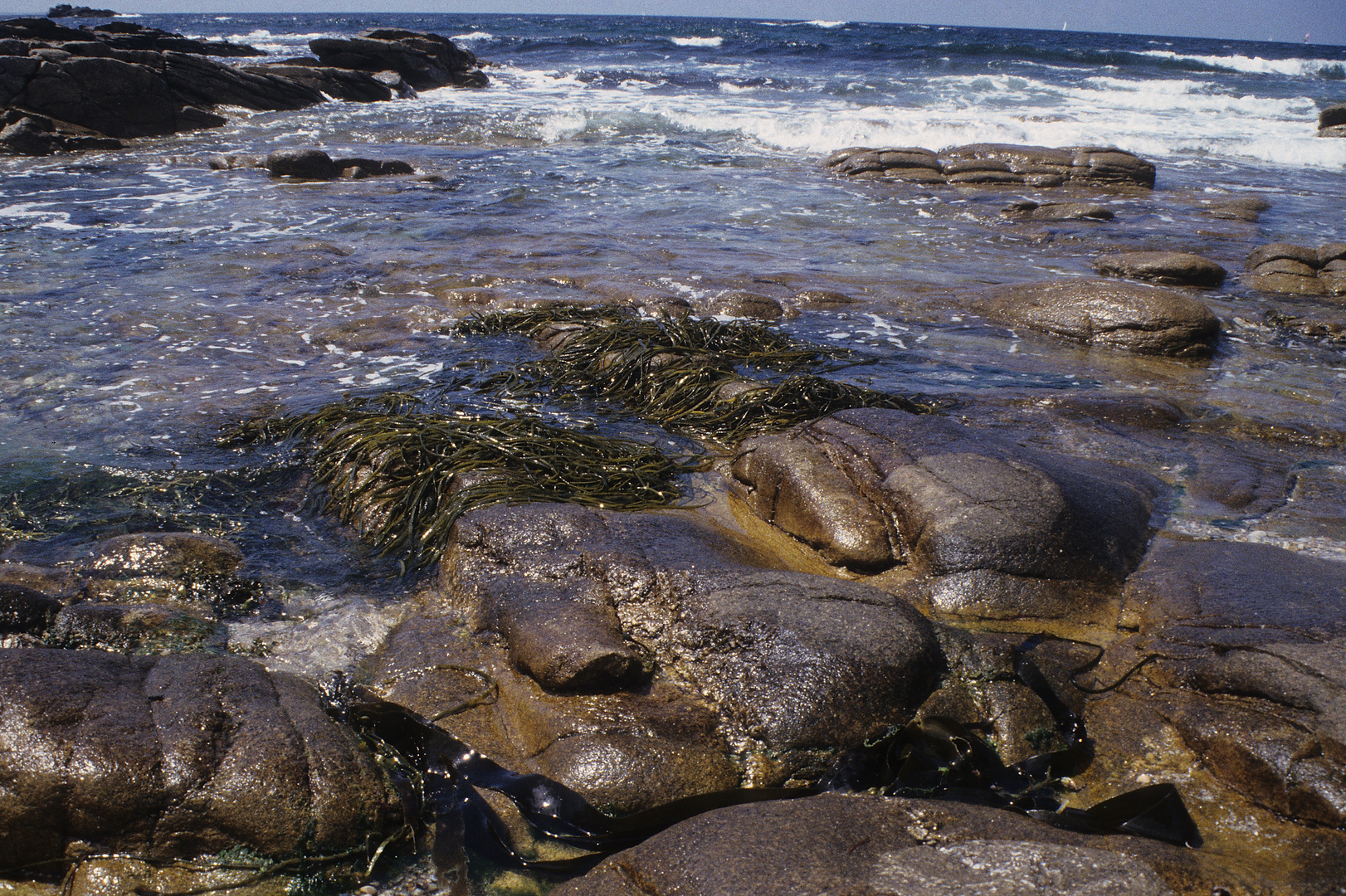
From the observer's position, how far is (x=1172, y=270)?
9.49m

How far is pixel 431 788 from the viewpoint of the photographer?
2.92 metres

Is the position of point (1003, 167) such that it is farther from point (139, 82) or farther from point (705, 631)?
point (139, 82)

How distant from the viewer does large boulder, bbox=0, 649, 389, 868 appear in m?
2.48

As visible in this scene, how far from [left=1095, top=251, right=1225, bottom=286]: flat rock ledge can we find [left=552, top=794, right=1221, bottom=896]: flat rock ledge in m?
8.49

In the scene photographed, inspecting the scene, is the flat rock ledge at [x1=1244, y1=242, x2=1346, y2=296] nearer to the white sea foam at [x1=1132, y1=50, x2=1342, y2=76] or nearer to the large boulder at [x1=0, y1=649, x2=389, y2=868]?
the large boulder at [x1=0, y1=649, x2=389, y2=868]

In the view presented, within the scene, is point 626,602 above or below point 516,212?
below

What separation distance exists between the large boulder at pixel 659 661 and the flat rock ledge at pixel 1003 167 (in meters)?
13.7

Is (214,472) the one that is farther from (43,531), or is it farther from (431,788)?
(431,788)

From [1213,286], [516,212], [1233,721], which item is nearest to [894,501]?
[1233,721]

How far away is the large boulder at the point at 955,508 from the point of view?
3945mm

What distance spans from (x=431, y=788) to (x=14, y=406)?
480cm

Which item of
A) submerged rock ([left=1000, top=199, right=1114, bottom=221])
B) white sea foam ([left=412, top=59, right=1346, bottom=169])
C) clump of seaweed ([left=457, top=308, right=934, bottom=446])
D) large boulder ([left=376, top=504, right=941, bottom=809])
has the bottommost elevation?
large boulder ([left=376, top=504, right=941, bottom=809])

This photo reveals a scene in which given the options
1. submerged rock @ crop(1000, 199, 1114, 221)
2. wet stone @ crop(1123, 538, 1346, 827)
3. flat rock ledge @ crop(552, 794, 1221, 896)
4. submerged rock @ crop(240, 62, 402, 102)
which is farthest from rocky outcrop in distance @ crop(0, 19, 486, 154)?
wet stone @ crop(1123, 538, 1346, 827)

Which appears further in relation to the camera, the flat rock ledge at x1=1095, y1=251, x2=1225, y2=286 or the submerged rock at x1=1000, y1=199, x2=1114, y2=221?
the submerged rock at x1=1000, y1=199, x2=1114, y2=221
